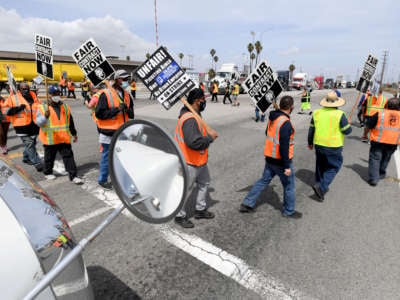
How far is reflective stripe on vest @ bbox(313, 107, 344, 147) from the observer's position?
4508 millimetres

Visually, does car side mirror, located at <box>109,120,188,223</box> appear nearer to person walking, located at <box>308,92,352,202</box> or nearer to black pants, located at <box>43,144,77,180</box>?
person walking, located at <box>308,92,352,202</box>

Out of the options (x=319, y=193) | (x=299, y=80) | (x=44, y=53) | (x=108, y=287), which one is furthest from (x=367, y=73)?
(x=299, y=80)

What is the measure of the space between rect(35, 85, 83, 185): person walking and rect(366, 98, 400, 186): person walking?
5.91 meters

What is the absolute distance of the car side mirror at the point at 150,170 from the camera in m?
1.22

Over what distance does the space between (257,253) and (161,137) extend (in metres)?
→ 2.59

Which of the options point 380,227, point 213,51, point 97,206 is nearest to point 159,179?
point 97,206

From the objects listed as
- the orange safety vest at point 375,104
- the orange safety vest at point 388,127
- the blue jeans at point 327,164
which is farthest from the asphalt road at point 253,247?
the orange safety vest at point 375,104

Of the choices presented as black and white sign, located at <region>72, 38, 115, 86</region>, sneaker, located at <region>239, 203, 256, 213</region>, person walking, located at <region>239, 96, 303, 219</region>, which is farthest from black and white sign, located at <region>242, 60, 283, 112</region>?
black and white sign, located at <region>72, 38, 115, 86</region>

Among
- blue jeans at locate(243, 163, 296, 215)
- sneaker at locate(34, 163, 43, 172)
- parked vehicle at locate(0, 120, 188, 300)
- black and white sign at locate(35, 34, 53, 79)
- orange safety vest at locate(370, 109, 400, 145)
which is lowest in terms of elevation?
sneaker at locate(34, 163, 43, 172)

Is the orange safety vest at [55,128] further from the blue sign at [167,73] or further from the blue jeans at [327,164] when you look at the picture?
the blue jeans at [327,164]

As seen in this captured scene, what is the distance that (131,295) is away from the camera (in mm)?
2600

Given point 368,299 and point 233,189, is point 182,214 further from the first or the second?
point 368,299

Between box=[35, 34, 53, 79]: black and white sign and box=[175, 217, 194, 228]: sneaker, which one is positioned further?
box=[35, 34, 53, 79]: black and white sign

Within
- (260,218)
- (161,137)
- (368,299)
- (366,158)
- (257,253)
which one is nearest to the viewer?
(161,137)
